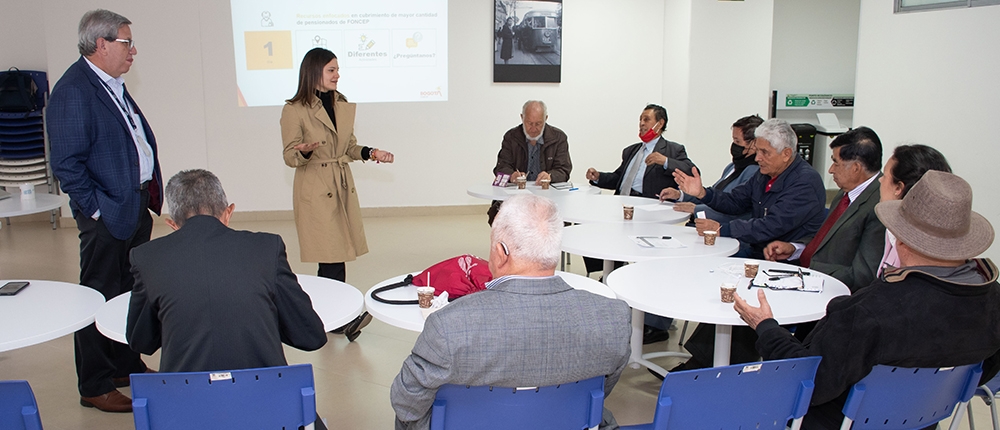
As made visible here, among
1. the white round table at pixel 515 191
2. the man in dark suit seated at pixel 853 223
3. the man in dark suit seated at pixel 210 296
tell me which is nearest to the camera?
the man in dark suit seated at pixel 210 296

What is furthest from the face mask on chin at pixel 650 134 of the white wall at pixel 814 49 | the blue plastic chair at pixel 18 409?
the white wall at pixel 814 49

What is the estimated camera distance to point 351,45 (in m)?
7.75

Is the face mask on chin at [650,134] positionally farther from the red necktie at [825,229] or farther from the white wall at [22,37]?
the white wall at [22,37]

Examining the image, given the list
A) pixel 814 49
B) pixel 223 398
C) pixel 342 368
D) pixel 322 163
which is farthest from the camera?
pixel 814 49

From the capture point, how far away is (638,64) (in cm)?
845

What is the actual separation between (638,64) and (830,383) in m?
6.85

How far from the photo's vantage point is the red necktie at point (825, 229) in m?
3.28

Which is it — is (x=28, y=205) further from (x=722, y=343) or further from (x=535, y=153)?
(x=722, y=343)

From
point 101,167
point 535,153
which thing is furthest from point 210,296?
point 535,153

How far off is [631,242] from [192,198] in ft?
6.88

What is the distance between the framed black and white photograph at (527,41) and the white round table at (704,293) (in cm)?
530

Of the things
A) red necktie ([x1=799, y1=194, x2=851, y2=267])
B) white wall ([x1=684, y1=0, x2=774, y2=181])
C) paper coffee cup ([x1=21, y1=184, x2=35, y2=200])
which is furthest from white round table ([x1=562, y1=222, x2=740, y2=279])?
white wall ([x1=684, y1=0, x2=774, y2=181])

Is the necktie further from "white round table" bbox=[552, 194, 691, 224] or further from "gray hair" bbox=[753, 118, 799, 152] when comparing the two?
"gray hair" bbox=[753, 118, 799, 152]

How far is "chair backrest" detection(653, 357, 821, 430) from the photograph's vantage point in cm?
184
